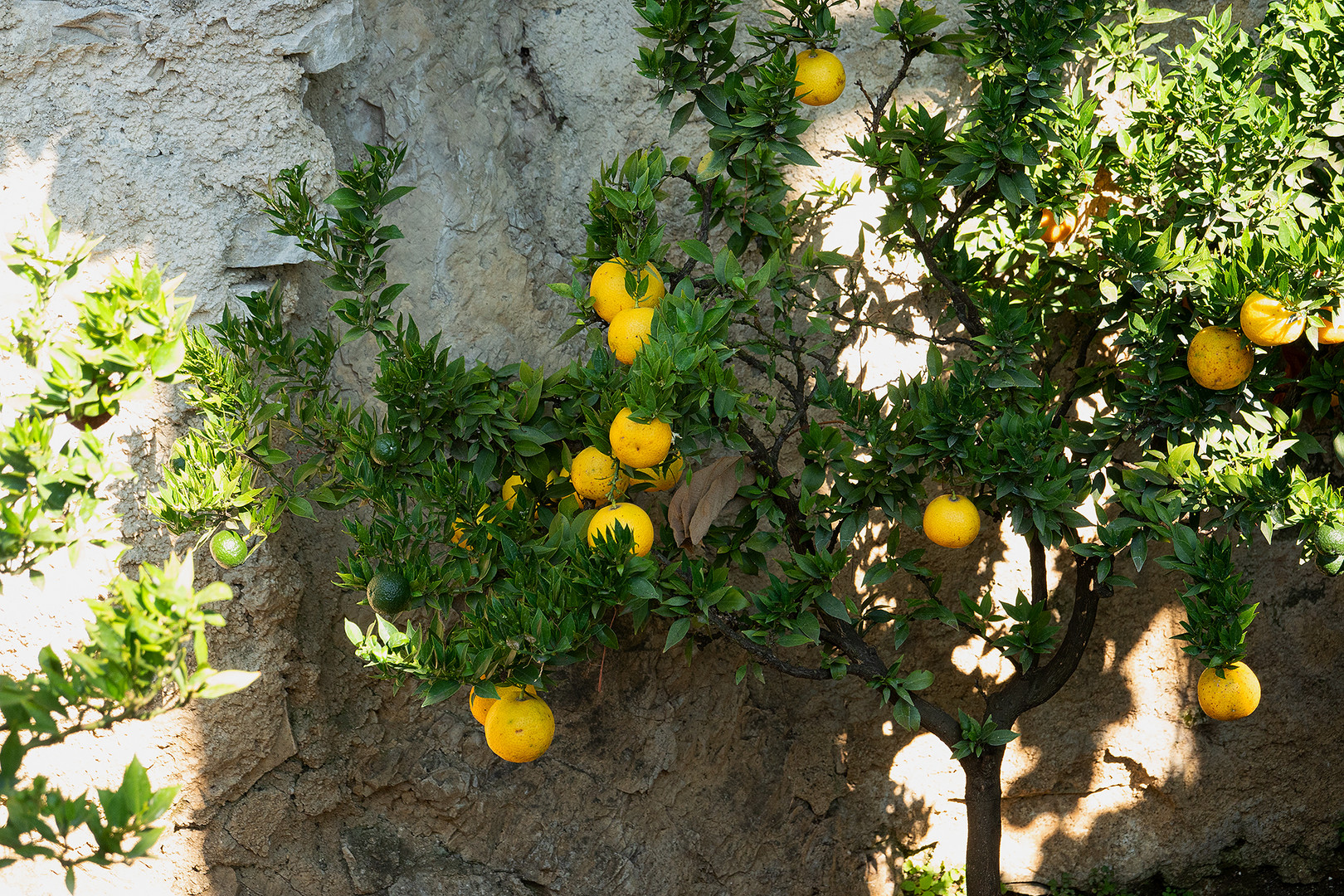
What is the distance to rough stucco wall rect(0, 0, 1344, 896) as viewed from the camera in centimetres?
203

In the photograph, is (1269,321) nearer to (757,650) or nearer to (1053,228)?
(1053,228)

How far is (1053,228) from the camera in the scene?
2346 millimetres

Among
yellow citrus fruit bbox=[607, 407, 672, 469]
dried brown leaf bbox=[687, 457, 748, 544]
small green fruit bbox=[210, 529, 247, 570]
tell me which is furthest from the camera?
dried brown leaf bbox=[687, 457, 748, 544]

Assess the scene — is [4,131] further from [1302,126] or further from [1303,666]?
[1303,666]

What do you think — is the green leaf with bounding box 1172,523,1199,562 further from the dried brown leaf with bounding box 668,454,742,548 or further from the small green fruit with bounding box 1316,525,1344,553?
the dried brown leaf with bounding box 668,454,742,548

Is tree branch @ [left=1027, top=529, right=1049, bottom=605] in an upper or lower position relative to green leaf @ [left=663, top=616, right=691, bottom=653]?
lower

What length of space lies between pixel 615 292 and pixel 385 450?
551mm

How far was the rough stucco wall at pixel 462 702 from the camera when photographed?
2029 millimetres

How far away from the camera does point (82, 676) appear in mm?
1106

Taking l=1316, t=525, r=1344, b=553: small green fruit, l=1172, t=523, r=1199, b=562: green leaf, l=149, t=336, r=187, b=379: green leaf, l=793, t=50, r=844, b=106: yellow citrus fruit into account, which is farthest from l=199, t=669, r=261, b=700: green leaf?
l=1316, t=525, r=1344, b=553: small green fruit

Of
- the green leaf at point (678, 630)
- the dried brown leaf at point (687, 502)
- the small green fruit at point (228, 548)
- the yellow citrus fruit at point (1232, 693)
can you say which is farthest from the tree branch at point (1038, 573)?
the small green fruit at point (228, 548)

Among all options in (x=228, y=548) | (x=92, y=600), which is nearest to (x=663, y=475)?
(x=228, y=548)

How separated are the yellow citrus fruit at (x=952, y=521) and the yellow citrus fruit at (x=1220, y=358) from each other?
1.74 ft

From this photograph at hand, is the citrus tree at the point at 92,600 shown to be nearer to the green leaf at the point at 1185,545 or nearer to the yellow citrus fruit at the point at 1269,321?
the green leaf at the point at 1185,545
